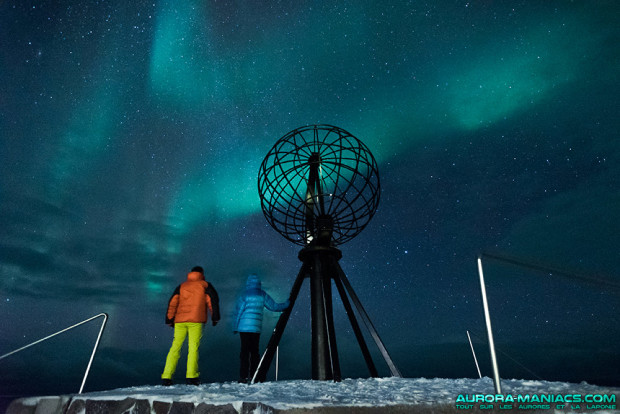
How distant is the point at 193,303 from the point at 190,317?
22 centimetres

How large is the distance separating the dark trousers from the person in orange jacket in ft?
3.86

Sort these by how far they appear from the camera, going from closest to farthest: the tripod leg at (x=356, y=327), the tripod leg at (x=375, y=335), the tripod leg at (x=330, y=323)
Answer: the tripod leg at (x=375, y=335), the tripod leg at (x=330, y=323), the tripod leg at (x=356, y=327)

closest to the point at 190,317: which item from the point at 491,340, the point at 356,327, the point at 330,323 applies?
the point at 330,323

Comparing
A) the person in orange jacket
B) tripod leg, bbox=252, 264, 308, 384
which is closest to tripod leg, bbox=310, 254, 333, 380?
tripod leg, bbox=252, 264, 308, 384

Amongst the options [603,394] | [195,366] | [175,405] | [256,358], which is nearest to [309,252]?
[256,358]

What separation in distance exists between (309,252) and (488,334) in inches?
152

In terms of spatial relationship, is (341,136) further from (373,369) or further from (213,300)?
(373,369)

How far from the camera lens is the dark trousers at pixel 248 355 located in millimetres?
6062

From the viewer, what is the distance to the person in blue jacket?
6.11 m

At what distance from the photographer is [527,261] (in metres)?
2.80

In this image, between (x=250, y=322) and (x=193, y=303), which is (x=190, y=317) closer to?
(x=193, y=303)

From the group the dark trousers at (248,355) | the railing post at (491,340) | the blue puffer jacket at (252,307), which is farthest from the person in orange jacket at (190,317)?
the railing post at (491,340)

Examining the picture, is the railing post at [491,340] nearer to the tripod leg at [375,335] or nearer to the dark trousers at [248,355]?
the tripod leg at [375,335]

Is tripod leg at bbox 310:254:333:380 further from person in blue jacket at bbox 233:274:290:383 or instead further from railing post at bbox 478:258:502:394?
railing post at bbox 478:258:502:394
